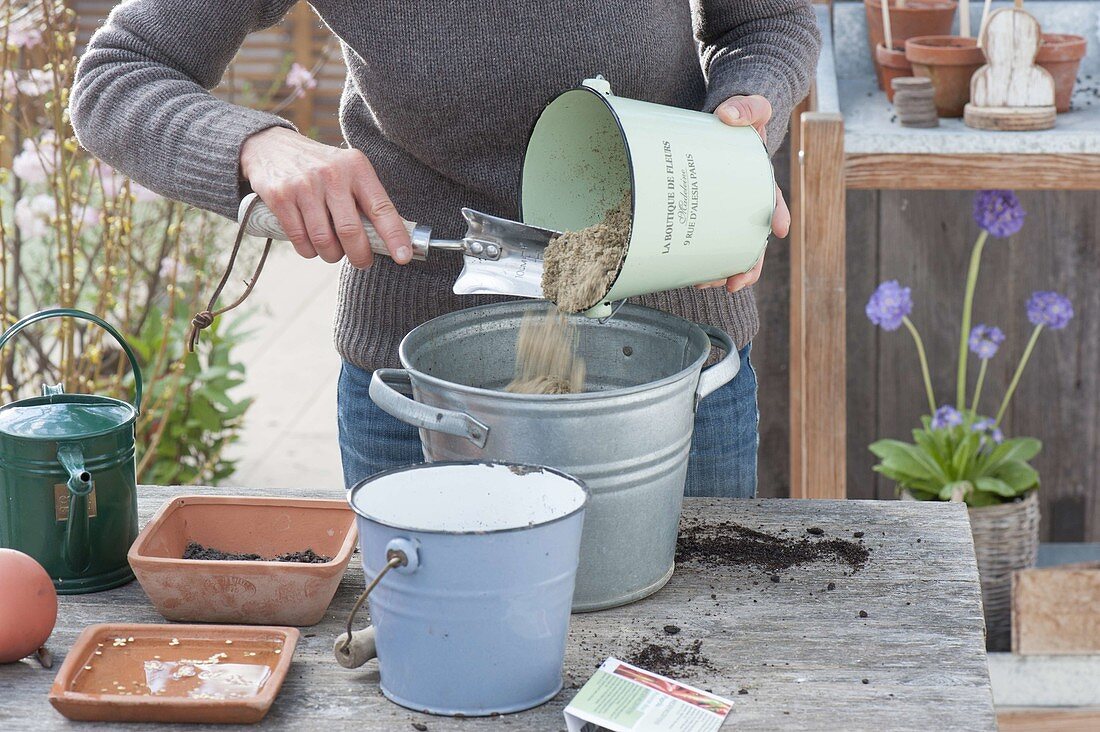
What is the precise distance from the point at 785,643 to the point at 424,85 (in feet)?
2.44

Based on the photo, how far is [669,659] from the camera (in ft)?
3.68

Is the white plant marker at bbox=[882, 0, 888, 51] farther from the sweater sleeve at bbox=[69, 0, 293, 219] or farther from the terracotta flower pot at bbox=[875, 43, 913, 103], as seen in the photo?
the sweater sleeve at bbox=[69, 0, 293, 219]

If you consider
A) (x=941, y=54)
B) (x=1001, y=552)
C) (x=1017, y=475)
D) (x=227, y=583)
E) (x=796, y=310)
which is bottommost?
(x=1001, y=552)

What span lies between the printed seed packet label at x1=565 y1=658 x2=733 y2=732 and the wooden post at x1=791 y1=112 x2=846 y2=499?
128cm

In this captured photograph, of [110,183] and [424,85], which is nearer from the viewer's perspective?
[424,85]

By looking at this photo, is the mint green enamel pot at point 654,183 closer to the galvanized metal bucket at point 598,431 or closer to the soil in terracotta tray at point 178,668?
the galvanized metal bucket at point 598,431

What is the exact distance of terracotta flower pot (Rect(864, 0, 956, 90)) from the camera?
8.21 ft

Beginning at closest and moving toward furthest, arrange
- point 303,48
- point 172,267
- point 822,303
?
point 822,303 → point 172,267 → point 303,48

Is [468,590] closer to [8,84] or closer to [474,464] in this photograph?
[474,464]

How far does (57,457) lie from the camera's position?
3.95ft

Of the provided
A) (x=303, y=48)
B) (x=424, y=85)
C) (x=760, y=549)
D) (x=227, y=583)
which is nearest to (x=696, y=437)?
(x=760, y=549)

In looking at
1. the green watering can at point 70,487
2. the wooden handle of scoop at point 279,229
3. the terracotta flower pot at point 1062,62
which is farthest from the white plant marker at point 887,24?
the green watering can at point 70,487

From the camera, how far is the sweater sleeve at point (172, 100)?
1340mm

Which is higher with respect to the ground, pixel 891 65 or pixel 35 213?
pixel 891 65
